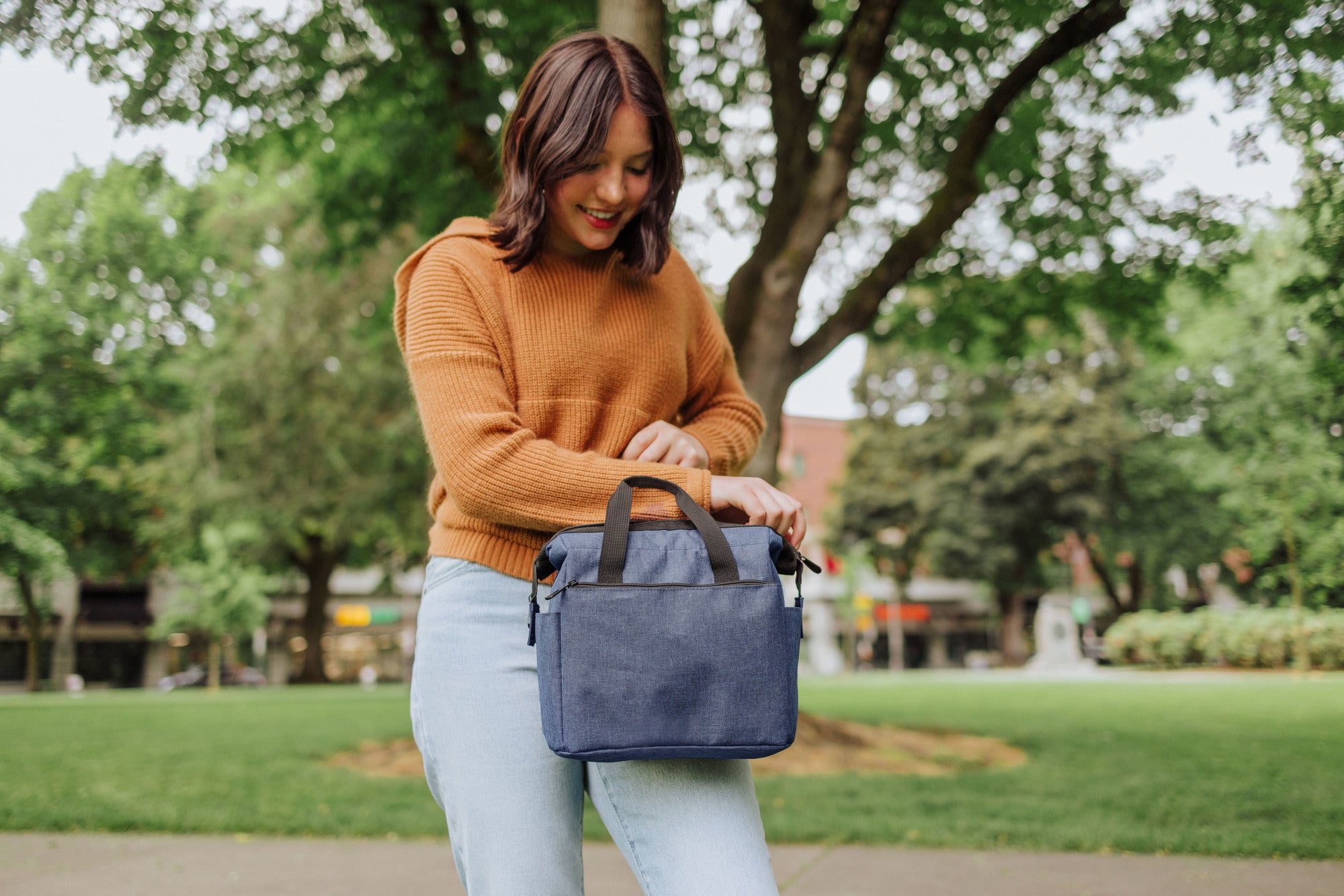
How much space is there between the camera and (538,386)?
1753mm

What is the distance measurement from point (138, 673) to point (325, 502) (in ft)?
29.9

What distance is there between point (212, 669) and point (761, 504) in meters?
33.3

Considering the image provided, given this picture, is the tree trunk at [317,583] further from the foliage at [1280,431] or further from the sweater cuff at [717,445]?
the sweater cuff at [717,445]

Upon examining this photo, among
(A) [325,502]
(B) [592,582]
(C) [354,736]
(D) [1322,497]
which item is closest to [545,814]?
(B) [592,582]

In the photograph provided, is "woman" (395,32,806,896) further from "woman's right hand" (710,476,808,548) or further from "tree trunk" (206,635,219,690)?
"tree trunk" (206,635,219,690)

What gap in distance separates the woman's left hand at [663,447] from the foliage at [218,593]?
715 cm

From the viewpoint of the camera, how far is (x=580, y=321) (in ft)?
5.97

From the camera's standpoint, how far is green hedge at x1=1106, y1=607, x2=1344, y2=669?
225 inches

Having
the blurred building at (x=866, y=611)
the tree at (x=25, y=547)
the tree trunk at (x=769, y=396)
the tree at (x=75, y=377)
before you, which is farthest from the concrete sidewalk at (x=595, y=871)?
the blurred building at (x=866, y=611)

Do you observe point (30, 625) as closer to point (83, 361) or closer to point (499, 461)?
point (83, 361)

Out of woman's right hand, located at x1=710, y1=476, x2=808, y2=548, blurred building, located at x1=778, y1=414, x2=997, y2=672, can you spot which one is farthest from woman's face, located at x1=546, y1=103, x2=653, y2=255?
blurred building, located at x1=778, y1=414, x2=997, y2=672

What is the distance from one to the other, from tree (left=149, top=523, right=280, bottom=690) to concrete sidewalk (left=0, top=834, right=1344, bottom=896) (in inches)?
117

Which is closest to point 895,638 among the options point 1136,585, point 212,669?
point 212,669

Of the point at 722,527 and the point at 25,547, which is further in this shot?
the point at 25,547
